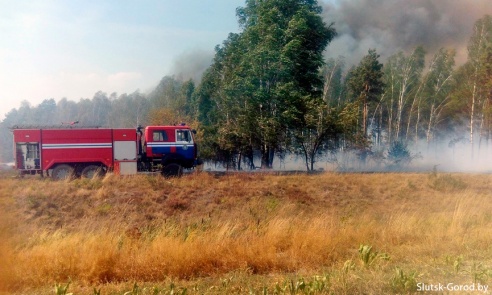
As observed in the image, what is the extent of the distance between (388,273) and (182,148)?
700 inches

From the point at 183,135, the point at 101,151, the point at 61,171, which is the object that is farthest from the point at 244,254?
the point at 61,171

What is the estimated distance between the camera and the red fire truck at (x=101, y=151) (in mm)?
21672

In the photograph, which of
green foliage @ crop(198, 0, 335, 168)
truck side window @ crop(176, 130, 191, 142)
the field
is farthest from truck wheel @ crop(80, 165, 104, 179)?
green foliage @ crop(198, 0, 335, 168)

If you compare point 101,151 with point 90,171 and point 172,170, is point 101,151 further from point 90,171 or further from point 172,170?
point 172,170

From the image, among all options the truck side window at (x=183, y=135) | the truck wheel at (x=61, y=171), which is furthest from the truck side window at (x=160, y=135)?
the truck wheel at (x=61, y=171)

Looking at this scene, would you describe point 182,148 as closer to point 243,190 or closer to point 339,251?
point 243,190

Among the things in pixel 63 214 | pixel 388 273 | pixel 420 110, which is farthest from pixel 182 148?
pixel 420 110

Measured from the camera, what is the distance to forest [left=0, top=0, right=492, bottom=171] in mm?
28422

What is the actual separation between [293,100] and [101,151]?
41.1ft

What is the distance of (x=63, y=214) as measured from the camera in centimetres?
1504

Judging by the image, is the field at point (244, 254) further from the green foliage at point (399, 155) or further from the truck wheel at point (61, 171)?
the green foliage at point (399, 155)

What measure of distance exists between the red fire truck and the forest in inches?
38.4

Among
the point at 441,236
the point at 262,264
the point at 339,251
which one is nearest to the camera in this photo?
the point at 262,264

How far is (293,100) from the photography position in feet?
93.8
